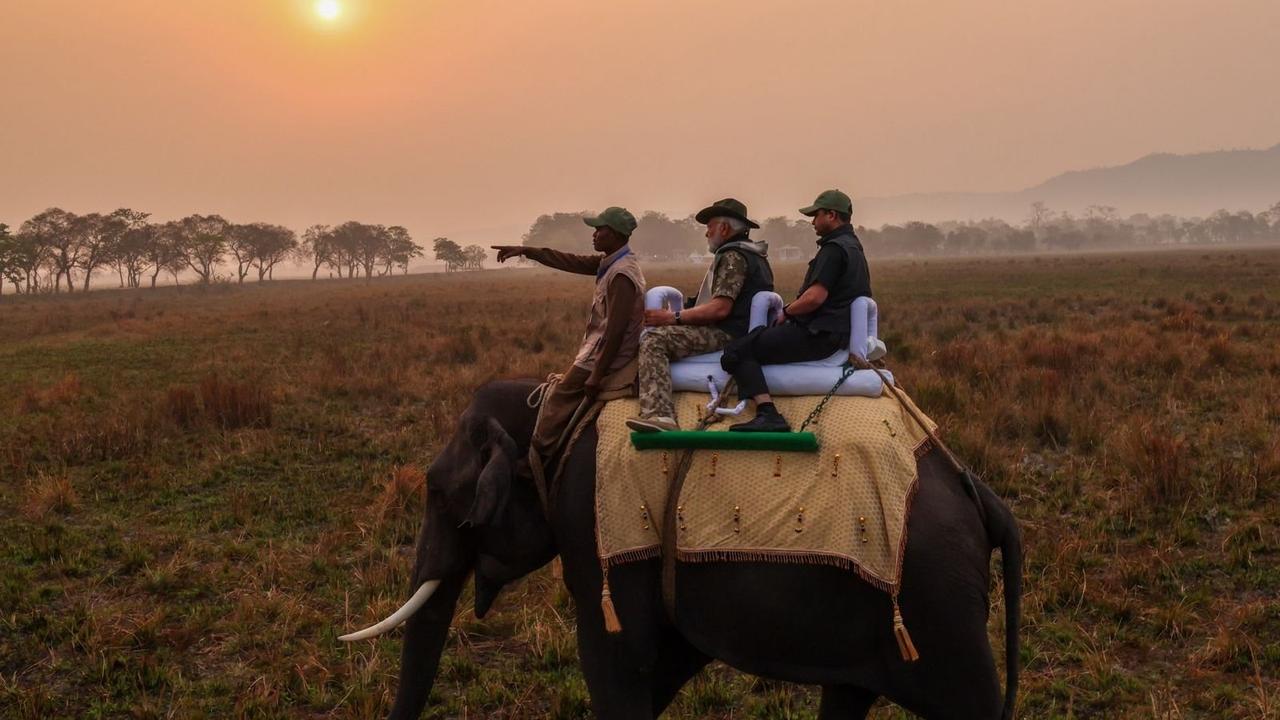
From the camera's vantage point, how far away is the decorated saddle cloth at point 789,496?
340 cm

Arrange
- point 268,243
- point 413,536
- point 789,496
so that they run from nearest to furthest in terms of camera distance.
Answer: point 789,496, point 413,536, point 268,243

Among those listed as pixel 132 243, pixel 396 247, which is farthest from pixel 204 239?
pixel 396 247

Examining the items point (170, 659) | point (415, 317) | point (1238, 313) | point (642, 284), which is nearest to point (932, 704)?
point (642, 284)

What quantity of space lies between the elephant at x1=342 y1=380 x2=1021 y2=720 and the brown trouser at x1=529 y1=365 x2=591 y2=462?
0.11 m

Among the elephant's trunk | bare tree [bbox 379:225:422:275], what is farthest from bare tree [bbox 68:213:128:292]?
the elephant's trunk

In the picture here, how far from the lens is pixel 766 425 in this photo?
3705 millimetres

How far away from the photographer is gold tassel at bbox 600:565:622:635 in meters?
3.53

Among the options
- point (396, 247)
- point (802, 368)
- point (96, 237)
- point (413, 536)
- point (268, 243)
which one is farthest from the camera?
point (396, 247)

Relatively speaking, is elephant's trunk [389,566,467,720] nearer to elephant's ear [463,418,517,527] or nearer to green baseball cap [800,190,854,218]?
elephant's ear [463,418,517,527]

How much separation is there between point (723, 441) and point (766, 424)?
0.21 metres

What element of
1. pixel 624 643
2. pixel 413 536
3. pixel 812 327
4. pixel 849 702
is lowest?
pixel 413 536

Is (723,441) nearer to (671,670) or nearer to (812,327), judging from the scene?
(812,327)

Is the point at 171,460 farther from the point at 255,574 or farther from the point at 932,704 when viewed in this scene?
the point at 932,704

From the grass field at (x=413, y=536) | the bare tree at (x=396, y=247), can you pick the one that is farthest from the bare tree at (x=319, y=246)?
the grass field at (x=413, y=536)
